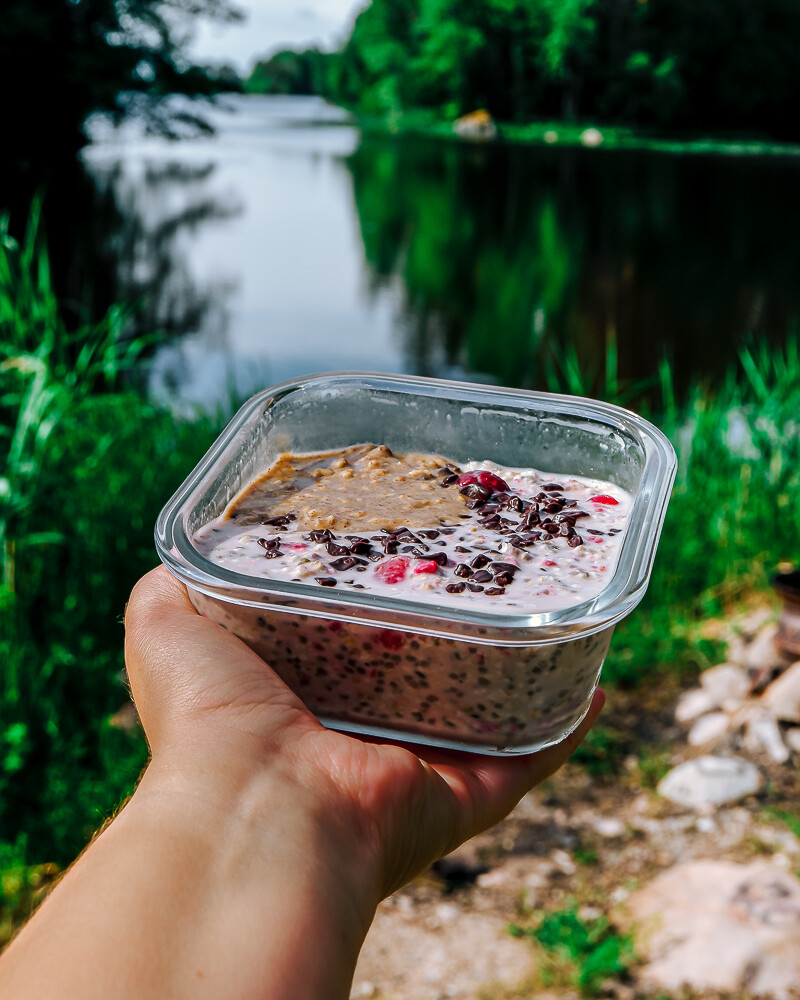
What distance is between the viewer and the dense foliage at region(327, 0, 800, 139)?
2297 cm

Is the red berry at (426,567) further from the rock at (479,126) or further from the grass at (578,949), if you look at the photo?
the rock at (479,126)

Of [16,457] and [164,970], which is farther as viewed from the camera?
[16,457]

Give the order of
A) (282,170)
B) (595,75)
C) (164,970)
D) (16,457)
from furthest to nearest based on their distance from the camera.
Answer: (595,75)
(282,170)
(16,457)
(164,970)

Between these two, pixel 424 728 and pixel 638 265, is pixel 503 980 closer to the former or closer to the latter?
pixel 424 728

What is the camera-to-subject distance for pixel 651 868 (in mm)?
3137

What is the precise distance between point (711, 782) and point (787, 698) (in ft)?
1.56

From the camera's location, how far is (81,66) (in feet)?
43.2

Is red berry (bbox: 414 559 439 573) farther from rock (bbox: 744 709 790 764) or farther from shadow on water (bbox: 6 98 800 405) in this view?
shadow on water (bbox: 6 98 800 405)

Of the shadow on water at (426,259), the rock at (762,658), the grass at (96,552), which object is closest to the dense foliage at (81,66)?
the shadow on water at (426,259)

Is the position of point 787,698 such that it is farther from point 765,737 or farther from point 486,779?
point 486,779

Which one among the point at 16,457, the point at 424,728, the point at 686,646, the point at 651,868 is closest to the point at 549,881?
the point at 651,868

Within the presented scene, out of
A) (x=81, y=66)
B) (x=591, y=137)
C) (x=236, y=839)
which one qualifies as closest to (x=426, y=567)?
(x=236, y=839)

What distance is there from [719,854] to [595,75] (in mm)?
25454

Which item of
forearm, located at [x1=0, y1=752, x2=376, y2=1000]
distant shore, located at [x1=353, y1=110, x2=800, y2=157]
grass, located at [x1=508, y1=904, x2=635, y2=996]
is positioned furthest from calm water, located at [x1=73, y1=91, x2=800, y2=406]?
forearm, located at [x1=0, y1=752, x2=376, y2=1000]
